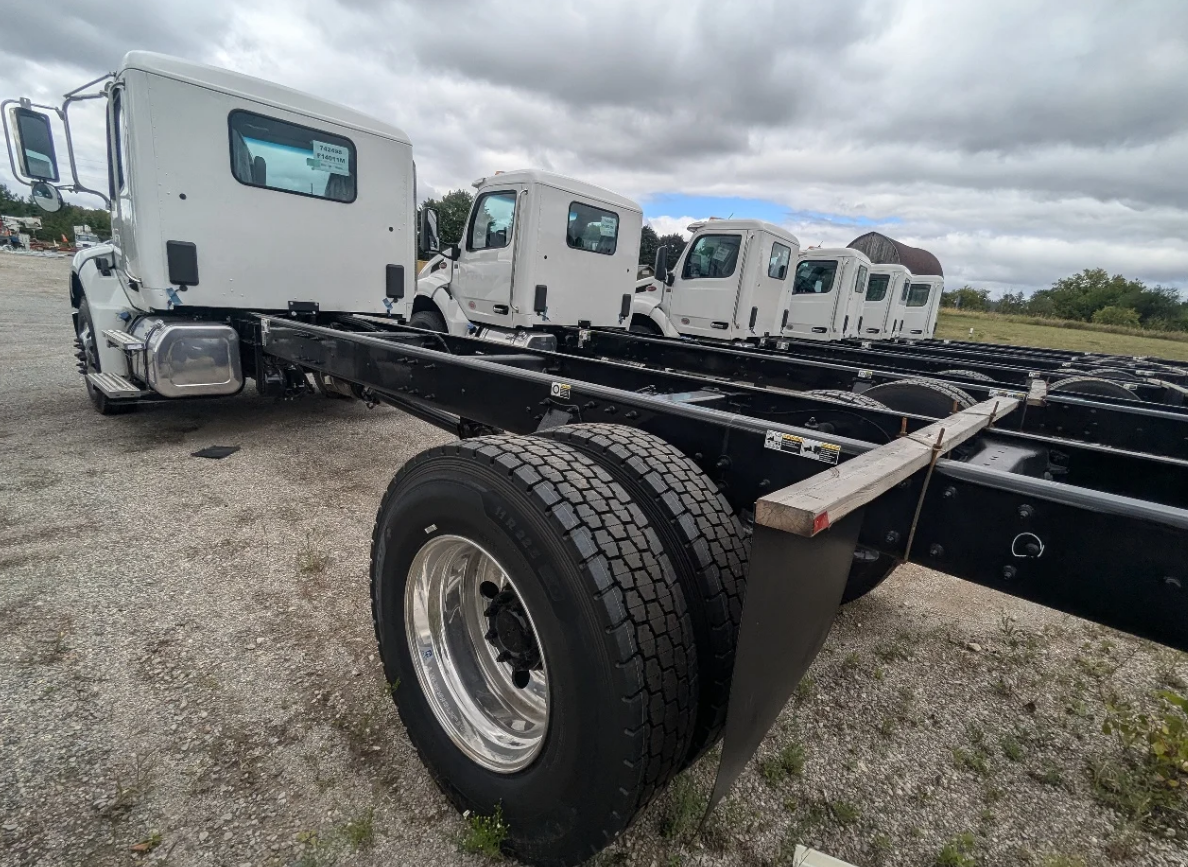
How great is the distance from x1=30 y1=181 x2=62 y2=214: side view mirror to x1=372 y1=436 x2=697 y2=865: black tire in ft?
17.6

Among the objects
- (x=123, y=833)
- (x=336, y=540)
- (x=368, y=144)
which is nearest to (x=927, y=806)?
(x=123, y=833)

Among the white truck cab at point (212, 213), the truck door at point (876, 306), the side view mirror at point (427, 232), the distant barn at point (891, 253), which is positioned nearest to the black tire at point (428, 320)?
→ the side view mirror at point (427, 232)

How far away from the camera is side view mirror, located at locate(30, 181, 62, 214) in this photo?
4696 mm

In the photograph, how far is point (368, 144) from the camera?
17.0 feet

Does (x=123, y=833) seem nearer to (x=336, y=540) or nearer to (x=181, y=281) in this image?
(x=336, y=540)

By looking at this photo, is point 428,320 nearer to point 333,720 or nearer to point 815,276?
point 333,720

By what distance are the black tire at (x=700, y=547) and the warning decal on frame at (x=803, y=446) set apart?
208mm

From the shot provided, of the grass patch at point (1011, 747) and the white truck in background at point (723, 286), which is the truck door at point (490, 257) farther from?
the grass patch at point (1011, 747)

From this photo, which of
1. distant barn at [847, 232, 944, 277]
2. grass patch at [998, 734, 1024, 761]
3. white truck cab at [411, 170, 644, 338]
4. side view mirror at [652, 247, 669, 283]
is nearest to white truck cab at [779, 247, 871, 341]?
side view mirror at [652, 247, 669, 283]

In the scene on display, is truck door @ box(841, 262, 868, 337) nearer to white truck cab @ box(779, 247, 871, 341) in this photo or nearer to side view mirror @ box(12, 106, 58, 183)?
white truck cab @ box(779, 247, 871, 341)

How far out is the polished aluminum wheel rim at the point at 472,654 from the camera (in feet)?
5.54

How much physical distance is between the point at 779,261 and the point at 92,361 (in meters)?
9.90

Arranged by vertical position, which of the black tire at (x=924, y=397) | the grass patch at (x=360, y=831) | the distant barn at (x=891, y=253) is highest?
the distant barn at (x=891, y=253)

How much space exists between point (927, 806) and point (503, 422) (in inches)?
75.8
